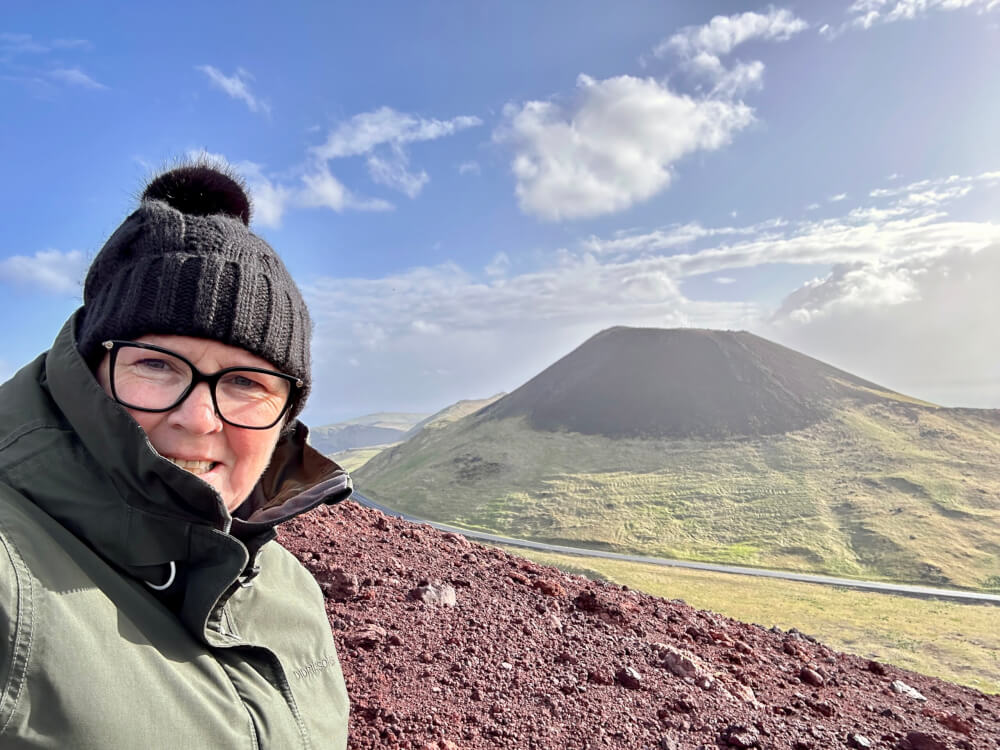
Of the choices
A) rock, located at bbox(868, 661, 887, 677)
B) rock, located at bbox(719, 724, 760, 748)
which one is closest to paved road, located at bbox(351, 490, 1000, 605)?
rock, located at bbox(868, 661, 887, 677)

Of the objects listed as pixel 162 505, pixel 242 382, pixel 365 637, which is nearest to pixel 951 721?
pixel 365 637

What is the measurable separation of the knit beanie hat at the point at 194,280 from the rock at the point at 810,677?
682 centimetres

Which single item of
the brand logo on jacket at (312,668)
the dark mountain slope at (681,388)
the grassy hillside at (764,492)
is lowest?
the grassy hillside at (764,492)

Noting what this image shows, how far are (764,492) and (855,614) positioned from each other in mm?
29226

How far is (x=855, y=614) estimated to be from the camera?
3002 cm

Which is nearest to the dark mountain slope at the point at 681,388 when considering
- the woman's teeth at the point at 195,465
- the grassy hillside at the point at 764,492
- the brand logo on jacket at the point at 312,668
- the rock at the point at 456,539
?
the grassy hillside at the point at 764,492

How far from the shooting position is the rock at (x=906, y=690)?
7262mm

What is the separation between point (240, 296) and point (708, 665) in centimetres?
591

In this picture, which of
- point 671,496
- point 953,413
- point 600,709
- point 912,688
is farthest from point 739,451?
point 600,709

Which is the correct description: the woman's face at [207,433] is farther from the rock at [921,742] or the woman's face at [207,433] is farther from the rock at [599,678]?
the rock at [921,742]

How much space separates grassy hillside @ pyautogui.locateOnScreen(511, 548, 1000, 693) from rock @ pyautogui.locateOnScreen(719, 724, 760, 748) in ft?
73.0

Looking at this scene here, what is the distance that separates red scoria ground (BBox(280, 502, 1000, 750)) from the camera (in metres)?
4.06

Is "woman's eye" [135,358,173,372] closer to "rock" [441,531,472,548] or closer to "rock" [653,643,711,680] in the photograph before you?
"rock" [653,643,711,680]

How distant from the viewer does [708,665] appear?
607 cm
